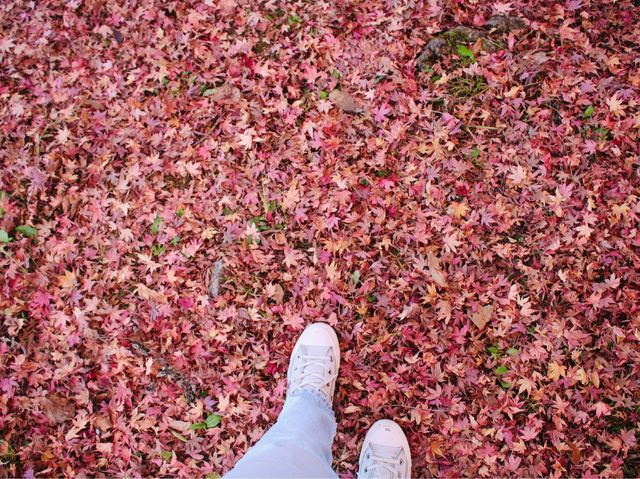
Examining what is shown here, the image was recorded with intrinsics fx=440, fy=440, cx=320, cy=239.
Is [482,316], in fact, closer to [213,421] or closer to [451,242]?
[451,242]

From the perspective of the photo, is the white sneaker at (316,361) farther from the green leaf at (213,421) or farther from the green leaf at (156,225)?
the green leaf at (156,225)

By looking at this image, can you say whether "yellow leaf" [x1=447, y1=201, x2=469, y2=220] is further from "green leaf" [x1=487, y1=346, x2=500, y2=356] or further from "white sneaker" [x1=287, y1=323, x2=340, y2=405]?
"white sneaker" [x1=287, y1=323, x2=340, y2=405]

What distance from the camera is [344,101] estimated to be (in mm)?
3436

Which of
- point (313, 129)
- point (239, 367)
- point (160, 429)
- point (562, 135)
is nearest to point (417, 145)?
point (313, 129)

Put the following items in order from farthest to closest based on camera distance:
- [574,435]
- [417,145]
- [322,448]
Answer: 1. [417,145]
2. [574,435]
3. [322,448]

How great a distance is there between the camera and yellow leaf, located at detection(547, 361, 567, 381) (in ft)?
9.40

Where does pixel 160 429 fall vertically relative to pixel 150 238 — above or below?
below

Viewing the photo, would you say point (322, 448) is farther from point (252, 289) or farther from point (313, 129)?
point (313, 129)

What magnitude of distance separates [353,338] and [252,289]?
2.68ft

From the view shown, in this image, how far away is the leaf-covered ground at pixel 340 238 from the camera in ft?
9.62

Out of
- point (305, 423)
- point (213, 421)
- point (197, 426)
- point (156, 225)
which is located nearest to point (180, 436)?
point (197, 426)

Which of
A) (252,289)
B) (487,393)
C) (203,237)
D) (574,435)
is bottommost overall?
(574,435)

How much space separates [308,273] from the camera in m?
3.21

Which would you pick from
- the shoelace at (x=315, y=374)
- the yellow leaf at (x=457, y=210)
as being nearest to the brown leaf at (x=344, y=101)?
the yellow leaf at (x=457, y=210)
